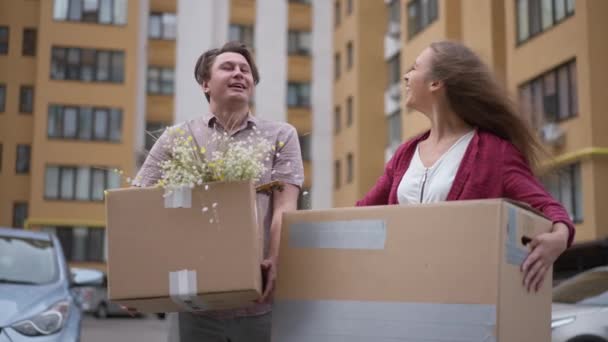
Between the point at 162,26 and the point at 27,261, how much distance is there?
36.9m

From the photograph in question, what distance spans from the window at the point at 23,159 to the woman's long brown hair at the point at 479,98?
40972 millimetres

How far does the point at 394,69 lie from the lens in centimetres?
3759

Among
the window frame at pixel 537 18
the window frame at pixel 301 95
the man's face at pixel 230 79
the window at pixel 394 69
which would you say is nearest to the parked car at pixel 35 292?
the man's face at pixel 230 79

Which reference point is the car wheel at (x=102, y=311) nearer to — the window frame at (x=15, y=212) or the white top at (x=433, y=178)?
the window frame at (x=15, y=212)

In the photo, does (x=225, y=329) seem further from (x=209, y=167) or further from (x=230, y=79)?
(x=230, y=79)

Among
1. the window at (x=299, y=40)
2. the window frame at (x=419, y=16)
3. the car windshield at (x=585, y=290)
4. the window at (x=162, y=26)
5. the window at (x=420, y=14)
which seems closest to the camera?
the car windshield at (x=585, y=290)

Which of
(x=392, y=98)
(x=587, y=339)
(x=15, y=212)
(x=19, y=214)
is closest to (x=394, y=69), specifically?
(x=392, y=98)

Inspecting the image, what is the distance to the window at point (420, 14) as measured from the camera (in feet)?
101

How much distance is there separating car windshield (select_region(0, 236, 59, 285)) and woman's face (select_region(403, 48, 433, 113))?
14.2ft

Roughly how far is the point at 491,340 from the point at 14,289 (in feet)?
15.2

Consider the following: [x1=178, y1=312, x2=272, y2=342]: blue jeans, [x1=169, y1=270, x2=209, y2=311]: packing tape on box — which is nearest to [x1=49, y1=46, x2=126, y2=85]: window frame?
[x1=178, y1=312, x2=272, y2=342]: blue jeans

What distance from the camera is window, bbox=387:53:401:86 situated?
36.8 metres

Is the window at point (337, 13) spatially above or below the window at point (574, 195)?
above

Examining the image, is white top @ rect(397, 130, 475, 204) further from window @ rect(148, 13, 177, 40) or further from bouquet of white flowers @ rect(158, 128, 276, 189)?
window @ rect(148, 13, 177, 40)
